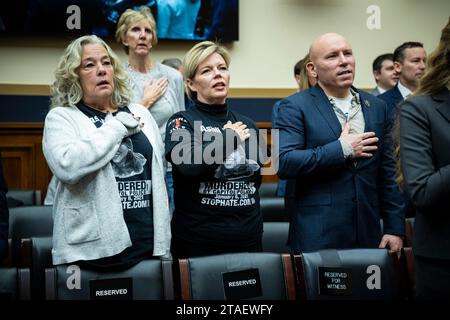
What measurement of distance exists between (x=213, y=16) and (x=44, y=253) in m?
3.30

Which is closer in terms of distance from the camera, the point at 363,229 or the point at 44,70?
the point at 363,229

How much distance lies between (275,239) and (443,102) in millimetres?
1318

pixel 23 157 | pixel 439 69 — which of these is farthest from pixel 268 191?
pixel 439 69

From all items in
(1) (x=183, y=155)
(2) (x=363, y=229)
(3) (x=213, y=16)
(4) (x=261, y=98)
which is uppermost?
(3) (x=213, y=16)

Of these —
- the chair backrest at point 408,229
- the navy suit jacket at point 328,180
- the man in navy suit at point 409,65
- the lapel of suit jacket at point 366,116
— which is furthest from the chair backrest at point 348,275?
the man in navy suit at point 409,65

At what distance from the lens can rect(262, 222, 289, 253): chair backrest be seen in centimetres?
278

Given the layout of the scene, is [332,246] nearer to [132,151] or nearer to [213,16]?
[132,151]

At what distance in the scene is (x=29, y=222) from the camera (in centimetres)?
300

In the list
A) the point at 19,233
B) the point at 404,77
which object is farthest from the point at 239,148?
Answer: the point at 404,77

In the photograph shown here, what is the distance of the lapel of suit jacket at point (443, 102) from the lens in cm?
161

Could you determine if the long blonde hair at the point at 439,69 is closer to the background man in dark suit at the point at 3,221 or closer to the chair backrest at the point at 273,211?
the background man in dark suit at the point at 3,221

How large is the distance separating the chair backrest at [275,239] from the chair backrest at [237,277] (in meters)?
0.60

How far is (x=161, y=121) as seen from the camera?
3.25 metres
